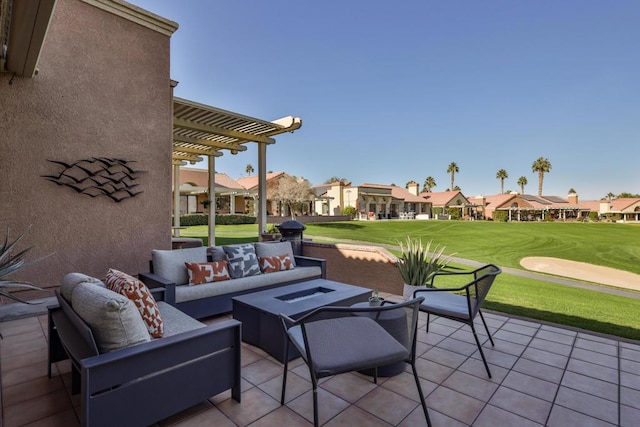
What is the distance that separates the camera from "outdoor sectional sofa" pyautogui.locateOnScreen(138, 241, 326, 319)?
12.5 ft

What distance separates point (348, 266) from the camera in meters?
6.34

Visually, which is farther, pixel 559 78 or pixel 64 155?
pixel 559 78

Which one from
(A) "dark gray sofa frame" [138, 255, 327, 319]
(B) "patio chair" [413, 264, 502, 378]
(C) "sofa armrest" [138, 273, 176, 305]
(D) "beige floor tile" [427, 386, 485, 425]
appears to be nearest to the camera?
(D) "beige floor tile" [427, 386, 485, 425]

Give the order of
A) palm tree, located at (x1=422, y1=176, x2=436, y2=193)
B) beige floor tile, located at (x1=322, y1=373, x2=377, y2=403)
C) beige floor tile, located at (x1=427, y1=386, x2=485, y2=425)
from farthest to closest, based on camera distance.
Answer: palm tree, located at (x1=422, y1=176, x2=436, y2=193) → beige floor tile, located at (x1=322, y1=373, x2=377, y2=403) → beige floor tile, located at (x1=427, y1=386, x2=485, y2=425)

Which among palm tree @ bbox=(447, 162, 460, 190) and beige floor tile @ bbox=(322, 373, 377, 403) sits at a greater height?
palm tree @ bbox=(447, 162, 460, 190)

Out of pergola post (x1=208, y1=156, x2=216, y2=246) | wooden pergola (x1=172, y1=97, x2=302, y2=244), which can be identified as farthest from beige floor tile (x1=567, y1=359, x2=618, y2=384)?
pergola post (x1=208, y1=156, x2=216, y2=246)

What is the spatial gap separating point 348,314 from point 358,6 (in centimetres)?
1056

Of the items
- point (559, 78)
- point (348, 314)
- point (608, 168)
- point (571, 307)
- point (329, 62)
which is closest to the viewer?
point (348, 314)

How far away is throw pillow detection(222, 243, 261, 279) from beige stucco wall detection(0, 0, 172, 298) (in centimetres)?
177

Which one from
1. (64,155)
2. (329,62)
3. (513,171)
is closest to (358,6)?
(329,62)

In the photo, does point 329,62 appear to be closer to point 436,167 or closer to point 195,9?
point 195,9

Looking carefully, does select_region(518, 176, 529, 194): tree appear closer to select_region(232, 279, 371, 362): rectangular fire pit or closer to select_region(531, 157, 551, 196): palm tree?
select_region(531, 157, 551, 196): palm tree

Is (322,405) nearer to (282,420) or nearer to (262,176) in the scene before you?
(282,420)

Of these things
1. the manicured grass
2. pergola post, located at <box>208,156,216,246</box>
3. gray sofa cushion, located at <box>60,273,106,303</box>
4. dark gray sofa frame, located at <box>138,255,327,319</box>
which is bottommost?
the manicured grass
